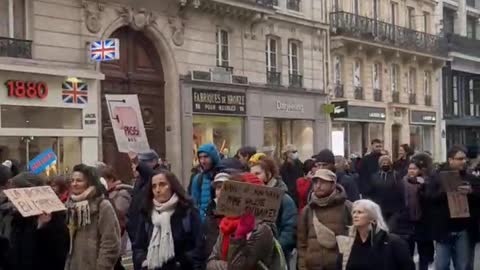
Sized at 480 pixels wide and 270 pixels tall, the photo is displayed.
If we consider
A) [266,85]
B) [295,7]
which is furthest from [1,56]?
[295,7]

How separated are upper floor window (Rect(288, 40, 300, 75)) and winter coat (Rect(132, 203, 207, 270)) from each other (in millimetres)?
22645

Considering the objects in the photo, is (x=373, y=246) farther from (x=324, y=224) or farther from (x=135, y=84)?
(x=135, y=84)

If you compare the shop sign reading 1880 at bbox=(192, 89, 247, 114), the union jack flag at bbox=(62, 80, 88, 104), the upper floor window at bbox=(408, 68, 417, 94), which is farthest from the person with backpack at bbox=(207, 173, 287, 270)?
the upper floor window at bbox=(408, 68, 417, 94)

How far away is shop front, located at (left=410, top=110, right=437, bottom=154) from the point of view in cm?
3791

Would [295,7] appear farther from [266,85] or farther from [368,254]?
[368,254]

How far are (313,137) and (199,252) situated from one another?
23.7 metres

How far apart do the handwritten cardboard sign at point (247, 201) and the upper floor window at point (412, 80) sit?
107ft

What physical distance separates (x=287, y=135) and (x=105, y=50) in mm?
10786

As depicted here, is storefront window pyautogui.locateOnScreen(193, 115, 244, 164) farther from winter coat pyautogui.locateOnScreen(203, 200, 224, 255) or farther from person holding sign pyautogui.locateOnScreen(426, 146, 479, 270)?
winter coat pyautogui.locateOnScreen(203, 200, 224, 255)

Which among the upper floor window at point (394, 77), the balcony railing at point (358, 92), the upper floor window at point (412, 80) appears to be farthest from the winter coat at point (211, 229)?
the upper floor window at point (412, 80)

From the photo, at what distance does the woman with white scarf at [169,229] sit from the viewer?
271 inches

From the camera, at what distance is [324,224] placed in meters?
7.19

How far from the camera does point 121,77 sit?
882 inches

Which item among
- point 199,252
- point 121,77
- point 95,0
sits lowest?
point 199,252
